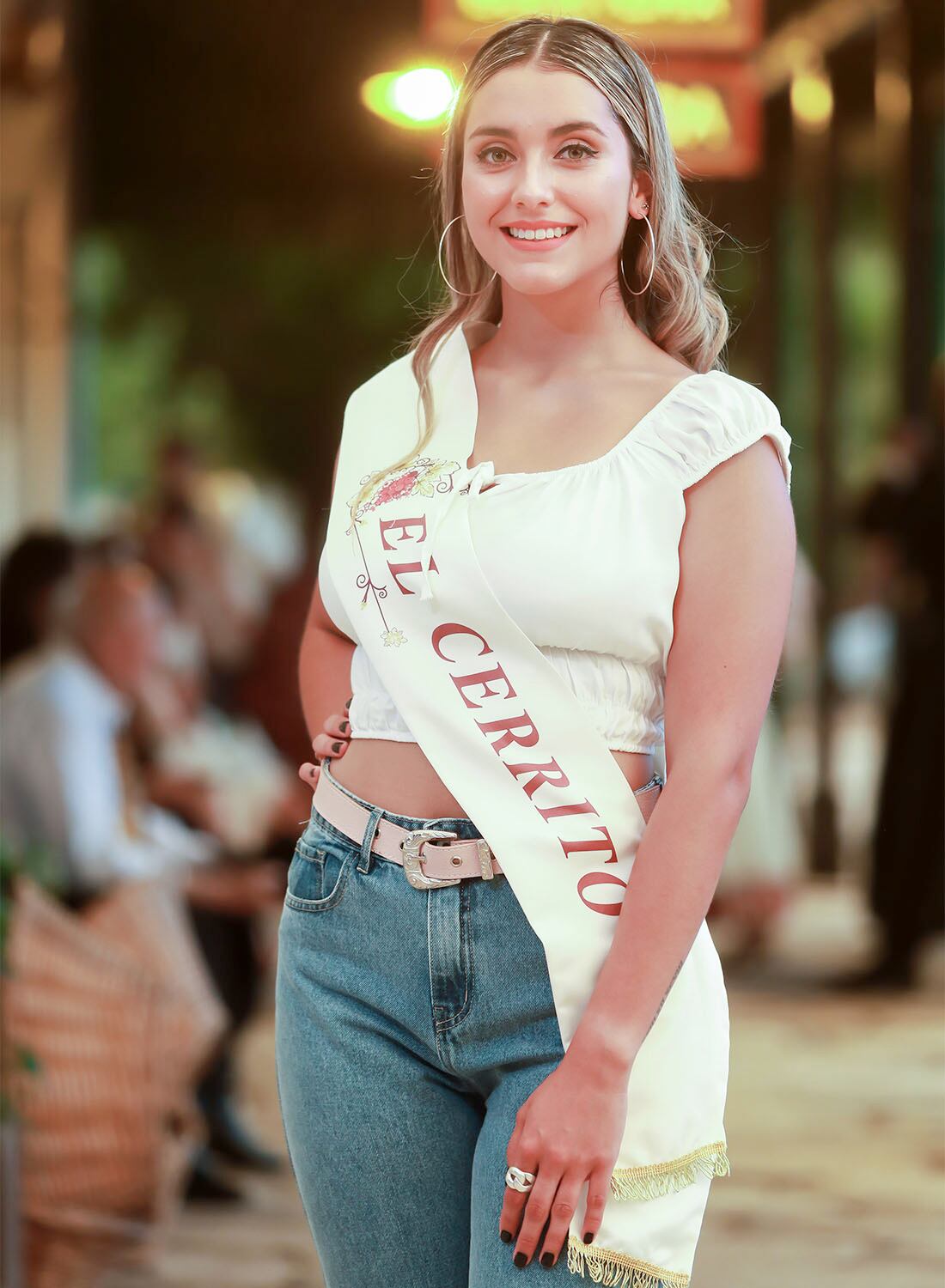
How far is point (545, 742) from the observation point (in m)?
1.19

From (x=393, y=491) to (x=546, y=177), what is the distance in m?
0.24

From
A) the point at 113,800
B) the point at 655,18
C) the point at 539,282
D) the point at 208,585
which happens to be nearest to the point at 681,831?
the point at 539,282

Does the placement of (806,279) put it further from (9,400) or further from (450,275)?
(450,275)

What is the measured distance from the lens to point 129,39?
19.9ft

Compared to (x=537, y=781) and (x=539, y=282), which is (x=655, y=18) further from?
(x=537, y=781)

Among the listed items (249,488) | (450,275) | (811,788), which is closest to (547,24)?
(450,275)

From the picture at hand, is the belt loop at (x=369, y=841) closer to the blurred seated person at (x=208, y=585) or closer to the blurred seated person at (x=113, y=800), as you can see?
the blurred seated person at (x=113, y=800)

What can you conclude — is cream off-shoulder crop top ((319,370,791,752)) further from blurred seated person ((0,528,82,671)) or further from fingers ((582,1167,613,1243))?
blurred seated person ((0,528,82,671))

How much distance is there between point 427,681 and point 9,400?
4.78 m

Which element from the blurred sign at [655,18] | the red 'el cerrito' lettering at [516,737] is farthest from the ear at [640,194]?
the blurred sign at [655,18]

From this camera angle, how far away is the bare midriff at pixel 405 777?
3.99 ft

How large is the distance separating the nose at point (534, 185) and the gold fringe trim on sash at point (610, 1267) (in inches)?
26.8

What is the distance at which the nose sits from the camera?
47.4 inches

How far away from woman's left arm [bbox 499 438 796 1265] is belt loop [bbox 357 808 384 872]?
0.18 m
